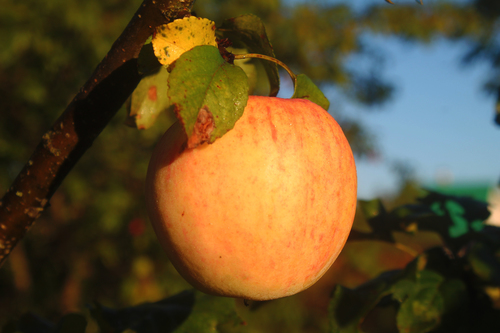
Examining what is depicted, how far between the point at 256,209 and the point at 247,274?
80mm

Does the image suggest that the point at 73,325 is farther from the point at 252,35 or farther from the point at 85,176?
the point at 85,176

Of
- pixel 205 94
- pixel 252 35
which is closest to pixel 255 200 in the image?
pixel 205 94

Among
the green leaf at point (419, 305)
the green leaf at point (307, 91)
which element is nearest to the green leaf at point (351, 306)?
the green leaf at point (419, 305)

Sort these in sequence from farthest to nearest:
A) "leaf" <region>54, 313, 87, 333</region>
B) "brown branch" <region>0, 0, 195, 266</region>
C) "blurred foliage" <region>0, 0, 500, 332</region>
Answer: "blurred foliage" <region>0, 0, 500, 332</region> < "leaf" <region>54, 313, 87, 333</region> < "brown branch" <region>0, 0, 195, 266</region>

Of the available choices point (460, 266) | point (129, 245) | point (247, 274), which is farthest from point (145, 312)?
point (129, 245)

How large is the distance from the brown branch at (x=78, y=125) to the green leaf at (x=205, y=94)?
0.10 metres

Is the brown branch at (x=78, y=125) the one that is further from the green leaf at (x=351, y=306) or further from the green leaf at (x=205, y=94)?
the green leaf at (x=351, y=306)

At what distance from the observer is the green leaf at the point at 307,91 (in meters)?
0.53

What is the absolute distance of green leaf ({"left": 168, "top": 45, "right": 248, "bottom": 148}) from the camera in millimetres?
371

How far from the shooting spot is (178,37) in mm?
420

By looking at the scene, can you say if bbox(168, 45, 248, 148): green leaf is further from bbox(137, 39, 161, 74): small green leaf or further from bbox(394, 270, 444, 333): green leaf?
bbox(394, 270, 444, 333): green leaf

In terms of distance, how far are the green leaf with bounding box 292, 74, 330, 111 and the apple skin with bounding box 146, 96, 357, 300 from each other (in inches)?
2.8

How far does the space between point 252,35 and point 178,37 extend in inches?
6.0

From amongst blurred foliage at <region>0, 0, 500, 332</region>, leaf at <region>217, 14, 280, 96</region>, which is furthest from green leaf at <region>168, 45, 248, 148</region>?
blurred foliage at <region>0, 0, 500, 332</region>
